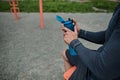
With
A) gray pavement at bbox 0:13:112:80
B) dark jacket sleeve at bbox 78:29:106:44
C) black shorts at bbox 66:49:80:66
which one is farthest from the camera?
gray pavement at bbox 0:13:112:80

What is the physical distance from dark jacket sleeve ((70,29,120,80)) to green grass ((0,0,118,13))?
14.9 feet

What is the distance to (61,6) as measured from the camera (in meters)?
6.22

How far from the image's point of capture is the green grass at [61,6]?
591cm

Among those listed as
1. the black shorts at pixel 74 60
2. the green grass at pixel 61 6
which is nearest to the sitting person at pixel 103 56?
the black shorts at pixel 74 60

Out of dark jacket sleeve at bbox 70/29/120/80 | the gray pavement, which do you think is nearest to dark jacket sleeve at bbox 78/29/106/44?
dark jacket sleeve at bbox 70/29/120/80

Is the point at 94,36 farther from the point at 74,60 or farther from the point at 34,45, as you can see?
the point at 34,45

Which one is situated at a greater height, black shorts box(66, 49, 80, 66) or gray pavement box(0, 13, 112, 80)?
black shorts box(66, 49, 80, 66)

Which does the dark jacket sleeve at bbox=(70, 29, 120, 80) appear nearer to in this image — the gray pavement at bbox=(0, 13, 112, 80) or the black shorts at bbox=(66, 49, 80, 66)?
the black shorts at bbox=(66, 49, 80, 66)

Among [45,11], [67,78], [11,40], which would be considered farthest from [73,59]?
[45,11]

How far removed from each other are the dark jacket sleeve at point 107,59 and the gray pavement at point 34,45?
1570 mm

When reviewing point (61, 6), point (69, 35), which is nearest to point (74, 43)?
point (69, 35)

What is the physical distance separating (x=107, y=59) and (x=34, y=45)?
2.67 meters

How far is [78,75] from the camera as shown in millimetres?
1546

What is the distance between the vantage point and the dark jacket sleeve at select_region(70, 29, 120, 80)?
123 cm
